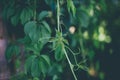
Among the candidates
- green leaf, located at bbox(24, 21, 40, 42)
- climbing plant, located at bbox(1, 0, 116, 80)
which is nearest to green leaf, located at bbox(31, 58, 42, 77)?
climbing plant, located at bbox(1, 0, 116, 80)

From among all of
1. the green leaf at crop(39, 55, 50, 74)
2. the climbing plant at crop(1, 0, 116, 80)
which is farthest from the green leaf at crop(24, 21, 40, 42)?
the green leaf at crop(39, 55, 50, 74)

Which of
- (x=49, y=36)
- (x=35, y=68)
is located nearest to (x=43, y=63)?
(x=35, y=68)

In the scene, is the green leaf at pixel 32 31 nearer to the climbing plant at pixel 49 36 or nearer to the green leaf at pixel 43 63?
the climbing plant at pixel 49 36

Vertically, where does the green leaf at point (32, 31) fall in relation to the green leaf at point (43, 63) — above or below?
above

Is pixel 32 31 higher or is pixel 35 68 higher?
pixel 32 31

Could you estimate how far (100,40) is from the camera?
3072 mm

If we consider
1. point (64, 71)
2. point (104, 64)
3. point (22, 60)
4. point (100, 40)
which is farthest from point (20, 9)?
point (104, 64)

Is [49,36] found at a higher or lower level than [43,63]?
higher

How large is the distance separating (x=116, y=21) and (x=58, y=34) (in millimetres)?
1627

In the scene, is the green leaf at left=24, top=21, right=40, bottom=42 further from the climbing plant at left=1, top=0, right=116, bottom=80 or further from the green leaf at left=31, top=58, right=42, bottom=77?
the green leaf at left=31, top=58, right=42, bottom=77

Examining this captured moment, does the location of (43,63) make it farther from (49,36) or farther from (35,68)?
(49,36)

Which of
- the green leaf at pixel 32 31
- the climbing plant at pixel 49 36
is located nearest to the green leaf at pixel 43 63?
the climbing plant at pixel 49 36

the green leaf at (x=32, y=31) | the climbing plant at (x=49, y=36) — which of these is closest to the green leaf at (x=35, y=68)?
the climbing plant at (x=49, y=36)

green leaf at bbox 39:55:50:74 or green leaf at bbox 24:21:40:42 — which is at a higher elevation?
green leaf at bbox 24:21:40:42
